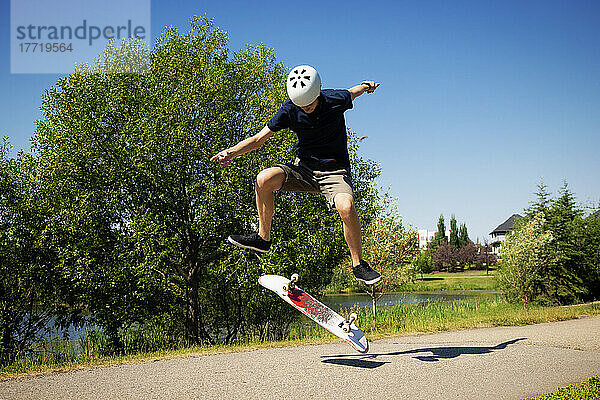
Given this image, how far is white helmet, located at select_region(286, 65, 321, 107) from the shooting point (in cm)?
504

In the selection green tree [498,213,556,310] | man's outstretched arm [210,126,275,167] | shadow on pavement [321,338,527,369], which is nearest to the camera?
man's outstretched arm [210,126,275,167]

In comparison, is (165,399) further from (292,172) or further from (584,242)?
(584,242)

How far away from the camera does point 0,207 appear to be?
44.8ft

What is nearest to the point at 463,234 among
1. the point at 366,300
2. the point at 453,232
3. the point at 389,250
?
the point at 453,232

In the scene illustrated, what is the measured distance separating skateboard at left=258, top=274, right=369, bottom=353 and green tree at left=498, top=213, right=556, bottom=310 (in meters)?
11.0

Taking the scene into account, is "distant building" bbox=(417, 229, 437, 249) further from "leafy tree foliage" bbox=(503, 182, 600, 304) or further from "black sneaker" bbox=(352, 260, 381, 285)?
"black sneaker" bbox=(352, 260, 381, 285)

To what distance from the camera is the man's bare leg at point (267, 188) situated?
5465 mm

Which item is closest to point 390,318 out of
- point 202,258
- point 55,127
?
point 202,258

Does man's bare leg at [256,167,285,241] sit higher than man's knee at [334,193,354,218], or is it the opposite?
man's bare leg at [256,167,285,241]

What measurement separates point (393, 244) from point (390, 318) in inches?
89.2

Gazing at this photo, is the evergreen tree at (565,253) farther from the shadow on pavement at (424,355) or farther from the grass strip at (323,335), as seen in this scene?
the shadow on pavement at (424,355)

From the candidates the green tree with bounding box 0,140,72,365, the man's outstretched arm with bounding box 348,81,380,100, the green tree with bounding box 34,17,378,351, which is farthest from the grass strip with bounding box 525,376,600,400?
the green tree with bounding box 0,140,72,365

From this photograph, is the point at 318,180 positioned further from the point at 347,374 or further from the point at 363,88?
the point at 347,374

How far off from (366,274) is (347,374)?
4.50 ft
